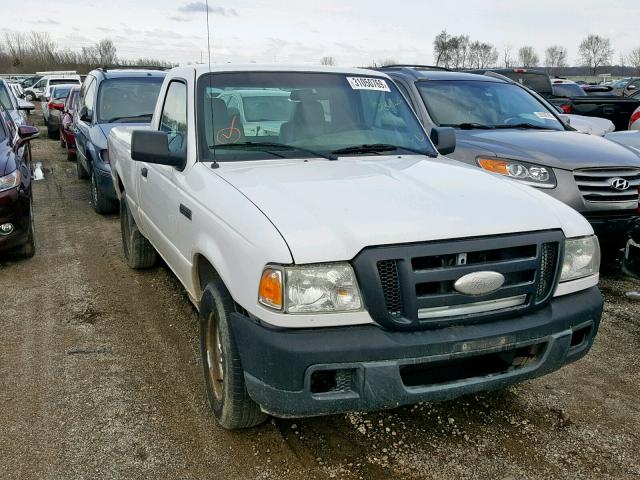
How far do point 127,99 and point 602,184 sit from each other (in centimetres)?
646

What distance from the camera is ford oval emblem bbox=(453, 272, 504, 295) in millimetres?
2545

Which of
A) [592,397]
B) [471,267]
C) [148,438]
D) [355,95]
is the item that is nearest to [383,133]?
[355,95]

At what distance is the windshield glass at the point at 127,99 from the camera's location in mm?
8508

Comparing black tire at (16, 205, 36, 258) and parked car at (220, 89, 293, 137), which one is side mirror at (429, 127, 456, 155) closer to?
→ parked car at (220, 89, 293, 137)

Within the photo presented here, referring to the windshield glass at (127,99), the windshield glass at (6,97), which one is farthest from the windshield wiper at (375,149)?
the windshield glass at (6,97)

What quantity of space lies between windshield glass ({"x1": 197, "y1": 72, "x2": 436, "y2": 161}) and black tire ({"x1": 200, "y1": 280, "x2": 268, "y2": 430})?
3.18 feet

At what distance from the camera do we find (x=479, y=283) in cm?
256

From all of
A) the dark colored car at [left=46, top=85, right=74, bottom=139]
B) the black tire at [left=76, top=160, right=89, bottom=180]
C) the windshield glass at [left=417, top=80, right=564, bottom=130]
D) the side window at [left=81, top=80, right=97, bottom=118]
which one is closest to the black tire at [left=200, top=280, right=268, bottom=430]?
the windshield glass at [left=417, top=80, right=564, bottom=130]

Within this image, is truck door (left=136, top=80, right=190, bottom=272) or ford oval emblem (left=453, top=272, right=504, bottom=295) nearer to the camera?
ford oval emblem (left=453, top=272, right=504, bottom=295)

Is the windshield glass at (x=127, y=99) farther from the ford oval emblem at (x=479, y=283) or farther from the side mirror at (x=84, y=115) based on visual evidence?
the ford oval emblem at (x=479, y=283)

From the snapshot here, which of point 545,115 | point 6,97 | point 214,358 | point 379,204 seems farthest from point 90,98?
point 379,204

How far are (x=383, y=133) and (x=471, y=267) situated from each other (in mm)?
1696

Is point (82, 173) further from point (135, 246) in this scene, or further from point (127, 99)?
point (135, 246)

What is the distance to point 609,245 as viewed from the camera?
5.64 m
